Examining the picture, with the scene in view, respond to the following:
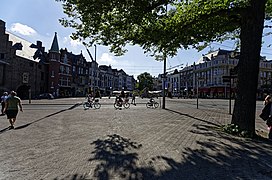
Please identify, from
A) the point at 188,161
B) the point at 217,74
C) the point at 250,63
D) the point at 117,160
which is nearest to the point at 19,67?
the point at 250,63

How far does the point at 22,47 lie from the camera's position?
210 ft

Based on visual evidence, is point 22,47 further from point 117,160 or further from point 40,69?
point 117,160

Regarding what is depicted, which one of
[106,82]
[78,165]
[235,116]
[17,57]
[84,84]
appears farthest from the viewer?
[106,82]

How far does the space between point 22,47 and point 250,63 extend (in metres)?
64.2

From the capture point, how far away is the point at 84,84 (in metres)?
97.7

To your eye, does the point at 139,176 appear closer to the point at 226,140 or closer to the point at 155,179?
the point at 155,179

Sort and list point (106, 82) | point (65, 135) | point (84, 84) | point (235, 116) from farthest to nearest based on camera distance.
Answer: point (106, 82) → point (84, 84) → point (235, 116) → point (65, 135)

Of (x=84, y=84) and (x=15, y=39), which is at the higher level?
(x=15, y=39)

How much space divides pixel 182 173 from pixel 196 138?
3.90 metres

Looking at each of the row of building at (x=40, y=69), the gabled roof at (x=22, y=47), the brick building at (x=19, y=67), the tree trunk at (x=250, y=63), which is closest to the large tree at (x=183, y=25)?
the tree trunk at (x=250, y=63)

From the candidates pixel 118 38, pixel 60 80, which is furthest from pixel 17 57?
pixel 118 38

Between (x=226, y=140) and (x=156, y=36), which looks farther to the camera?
(x=156, y=36)

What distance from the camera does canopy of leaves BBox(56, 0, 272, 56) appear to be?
9781 millimetres

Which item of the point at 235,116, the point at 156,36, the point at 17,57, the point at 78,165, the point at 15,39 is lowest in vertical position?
the point at 78,165
